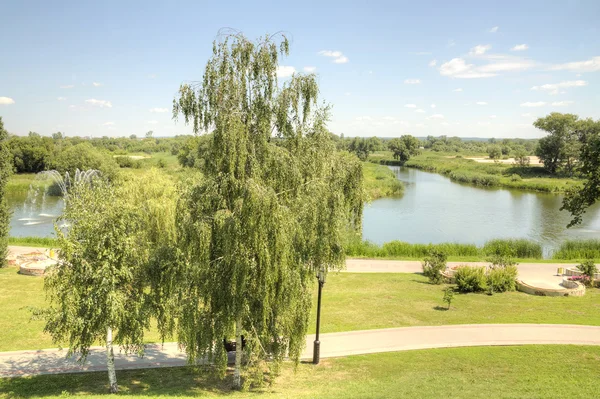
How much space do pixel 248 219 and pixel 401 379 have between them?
6.31 m

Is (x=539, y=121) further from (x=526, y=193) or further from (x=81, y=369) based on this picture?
Result: (x=81, y=369)

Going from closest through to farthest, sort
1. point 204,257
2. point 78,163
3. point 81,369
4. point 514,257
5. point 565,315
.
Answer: point 204,257, point 81,369, point 565,315, point 514,257, point 78,163

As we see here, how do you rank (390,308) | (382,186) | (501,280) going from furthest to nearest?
1. (382,186)
2. (501,280)
3. (390,308)

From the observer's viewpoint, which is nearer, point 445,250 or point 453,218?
point 445,250

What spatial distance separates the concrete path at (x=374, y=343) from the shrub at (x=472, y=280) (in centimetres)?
489

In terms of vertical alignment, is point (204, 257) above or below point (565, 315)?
above

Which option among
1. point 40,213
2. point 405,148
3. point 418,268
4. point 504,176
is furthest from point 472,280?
point 405,148

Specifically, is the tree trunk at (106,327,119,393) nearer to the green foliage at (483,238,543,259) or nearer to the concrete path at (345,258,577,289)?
the concrete path at (345,258,577,289)

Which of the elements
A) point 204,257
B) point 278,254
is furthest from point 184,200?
point 278,254

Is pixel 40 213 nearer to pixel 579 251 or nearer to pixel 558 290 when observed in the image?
pixel 558 290

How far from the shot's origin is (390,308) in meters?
18.1

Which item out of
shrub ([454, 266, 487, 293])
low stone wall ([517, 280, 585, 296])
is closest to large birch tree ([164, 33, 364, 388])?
shrub ([454, 266, 487, 293])

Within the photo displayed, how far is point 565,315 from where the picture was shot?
54.9 feet

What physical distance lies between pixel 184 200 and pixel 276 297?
10.7 feet
